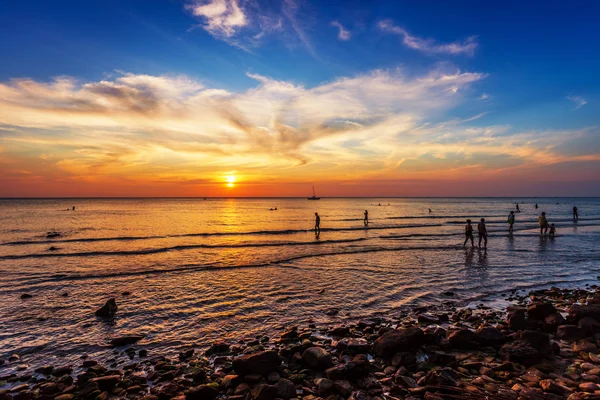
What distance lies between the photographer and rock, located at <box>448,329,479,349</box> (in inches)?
335

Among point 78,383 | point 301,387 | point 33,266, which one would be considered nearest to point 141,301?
point 78,383

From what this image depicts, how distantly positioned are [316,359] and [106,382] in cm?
481

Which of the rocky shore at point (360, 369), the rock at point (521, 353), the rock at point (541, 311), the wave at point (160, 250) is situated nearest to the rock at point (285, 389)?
the rocky shore at point (360, 369)

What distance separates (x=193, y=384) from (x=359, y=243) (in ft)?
91.4

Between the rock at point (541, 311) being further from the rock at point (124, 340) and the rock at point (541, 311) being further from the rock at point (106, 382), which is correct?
the rock at point (124, 340)

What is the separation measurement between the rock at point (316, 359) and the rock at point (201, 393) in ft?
7.56

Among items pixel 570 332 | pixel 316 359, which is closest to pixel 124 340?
pixel 316 359

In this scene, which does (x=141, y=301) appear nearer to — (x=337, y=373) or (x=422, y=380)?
(x=337, y=373)

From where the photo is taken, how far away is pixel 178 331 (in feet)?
34.9

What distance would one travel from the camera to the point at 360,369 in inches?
283

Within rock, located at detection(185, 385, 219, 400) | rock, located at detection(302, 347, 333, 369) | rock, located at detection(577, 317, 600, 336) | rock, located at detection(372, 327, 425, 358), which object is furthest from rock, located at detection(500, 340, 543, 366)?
rock, located at detection(185, 385, 219, 400)

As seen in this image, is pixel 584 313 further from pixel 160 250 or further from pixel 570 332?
pixel 160 250

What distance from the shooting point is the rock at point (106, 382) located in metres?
7.08

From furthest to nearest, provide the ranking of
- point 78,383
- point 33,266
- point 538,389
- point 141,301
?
point 33,266 < point 141,301 < point 78,383 < point 538,389
